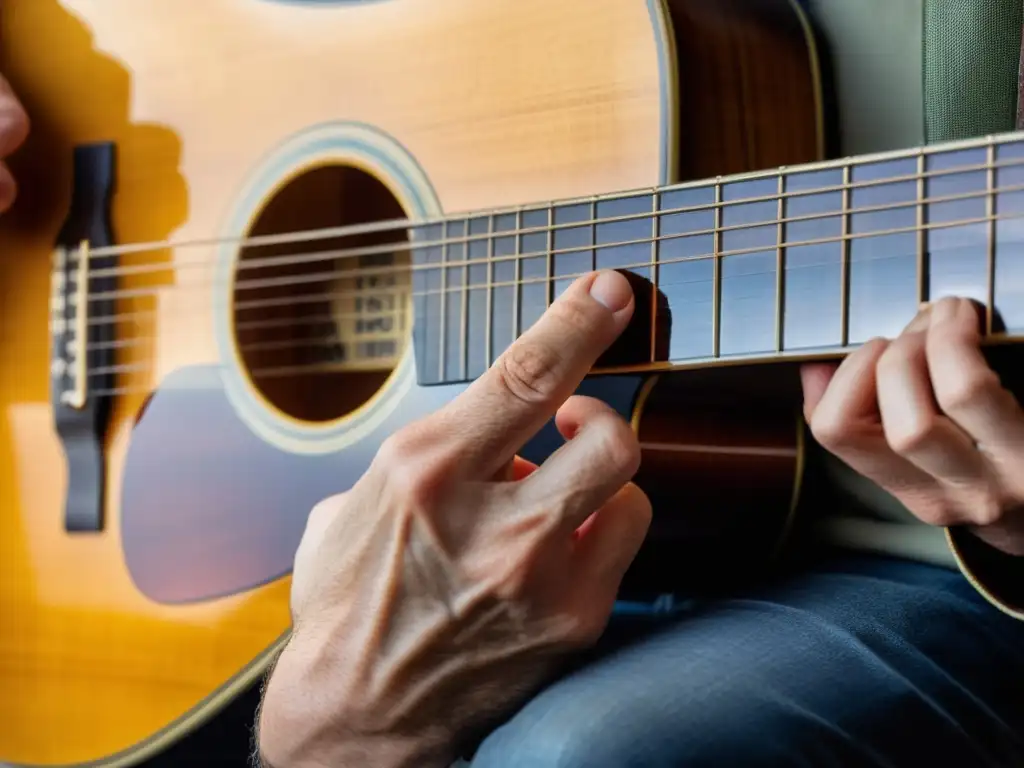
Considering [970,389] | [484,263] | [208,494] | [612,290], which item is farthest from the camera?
[208,494]

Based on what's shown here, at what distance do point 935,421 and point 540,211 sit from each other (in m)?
0.29

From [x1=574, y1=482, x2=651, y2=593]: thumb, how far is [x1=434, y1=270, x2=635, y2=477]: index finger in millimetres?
70

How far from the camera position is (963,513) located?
56 cm

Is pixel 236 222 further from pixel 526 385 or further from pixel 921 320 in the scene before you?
pixel 921 320

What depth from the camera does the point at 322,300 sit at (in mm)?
934

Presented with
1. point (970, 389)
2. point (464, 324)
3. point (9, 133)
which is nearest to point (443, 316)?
point (464, 324)

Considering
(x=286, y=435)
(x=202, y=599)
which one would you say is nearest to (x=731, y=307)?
(x=286, y=435)

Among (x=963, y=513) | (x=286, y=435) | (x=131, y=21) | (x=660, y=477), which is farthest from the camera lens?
(x=131, y=21)

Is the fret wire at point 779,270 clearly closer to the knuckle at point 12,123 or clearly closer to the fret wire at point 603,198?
the fret wire at point 603,198

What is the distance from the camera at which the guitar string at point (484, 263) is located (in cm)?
51

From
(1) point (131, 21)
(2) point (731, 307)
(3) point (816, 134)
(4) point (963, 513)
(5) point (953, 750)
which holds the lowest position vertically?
(5) point (953, 750)

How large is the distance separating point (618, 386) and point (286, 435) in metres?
0.33

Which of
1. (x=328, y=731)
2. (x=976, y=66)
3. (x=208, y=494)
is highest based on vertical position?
(x=976, y=66)

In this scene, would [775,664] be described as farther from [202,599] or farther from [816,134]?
[202,599]
